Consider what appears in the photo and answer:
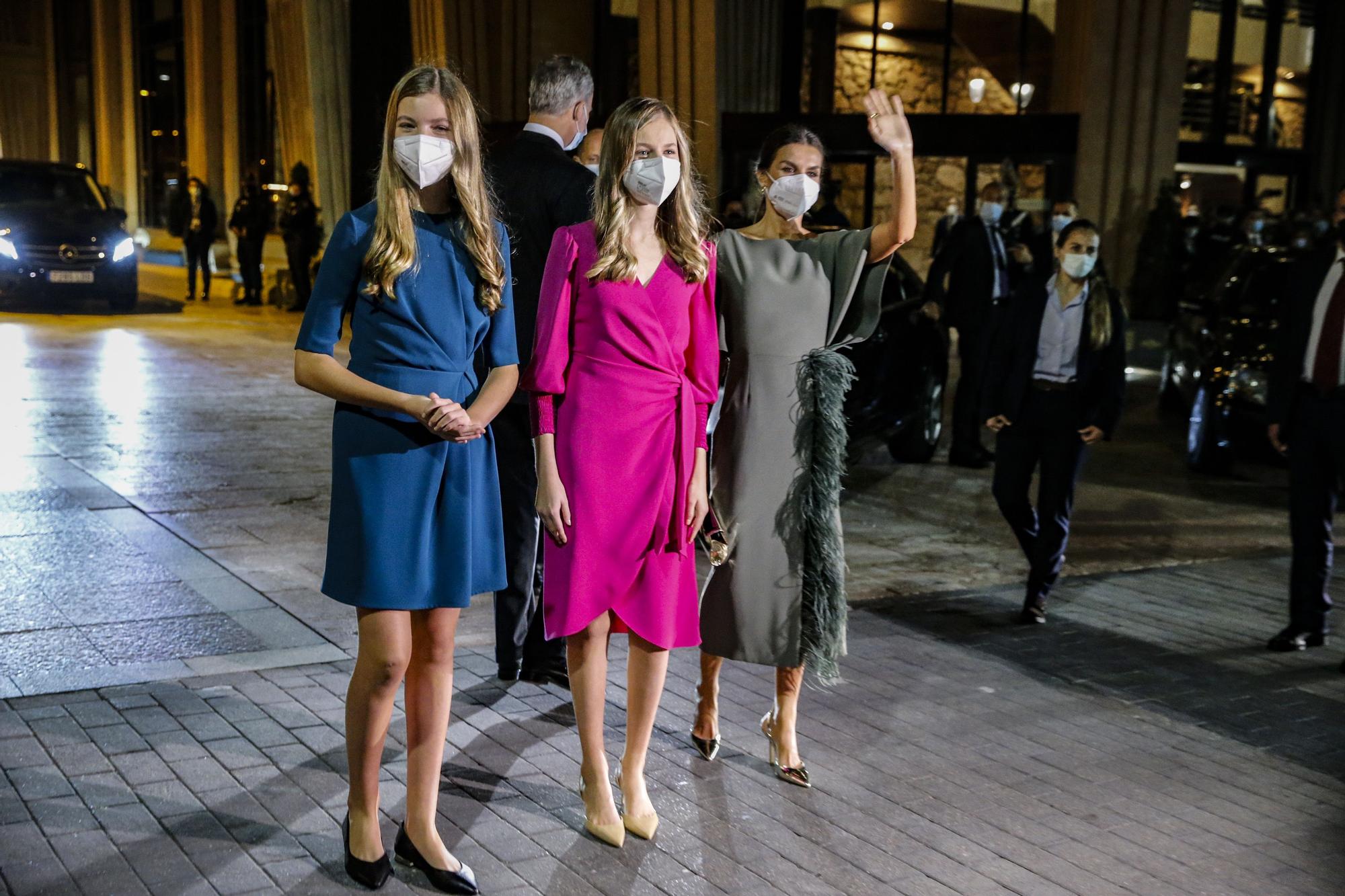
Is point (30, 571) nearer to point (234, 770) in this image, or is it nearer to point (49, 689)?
point (49, 689)

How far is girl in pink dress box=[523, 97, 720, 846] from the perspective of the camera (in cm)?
385

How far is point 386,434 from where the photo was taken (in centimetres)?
341

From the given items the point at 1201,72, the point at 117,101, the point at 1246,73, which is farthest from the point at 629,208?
the point at 117,101

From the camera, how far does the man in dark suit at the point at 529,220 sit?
496cm

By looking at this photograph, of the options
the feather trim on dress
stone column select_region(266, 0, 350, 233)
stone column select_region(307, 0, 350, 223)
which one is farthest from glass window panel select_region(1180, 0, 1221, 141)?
the feather trim on dress

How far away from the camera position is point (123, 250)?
20844 mm

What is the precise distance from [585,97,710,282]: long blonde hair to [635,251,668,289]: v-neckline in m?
0.02

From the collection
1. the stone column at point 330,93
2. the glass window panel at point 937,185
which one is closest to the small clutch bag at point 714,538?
the glass window panel at point 937,185

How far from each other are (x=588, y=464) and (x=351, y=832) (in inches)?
45.8

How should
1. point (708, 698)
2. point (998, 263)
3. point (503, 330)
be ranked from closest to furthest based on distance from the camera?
point (503, 330) < point (708, 698) < point (998, 263)

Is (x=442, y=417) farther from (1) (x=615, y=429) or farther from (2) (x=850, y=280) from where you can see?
(2) (x=850, y=280)

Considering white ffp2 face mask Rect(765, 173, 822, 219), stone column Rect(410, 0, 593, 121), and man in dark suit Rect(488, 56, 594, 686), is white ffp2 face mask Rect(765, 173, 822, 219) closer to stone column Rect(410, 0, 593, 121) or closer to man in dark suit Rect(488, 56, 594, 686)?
man in dark suit Rect(488, 56, 594, 686)

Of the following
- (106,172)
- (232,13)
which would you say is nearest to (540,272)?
(232,13)

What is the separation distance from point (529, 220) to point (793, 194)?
45.5 inches
